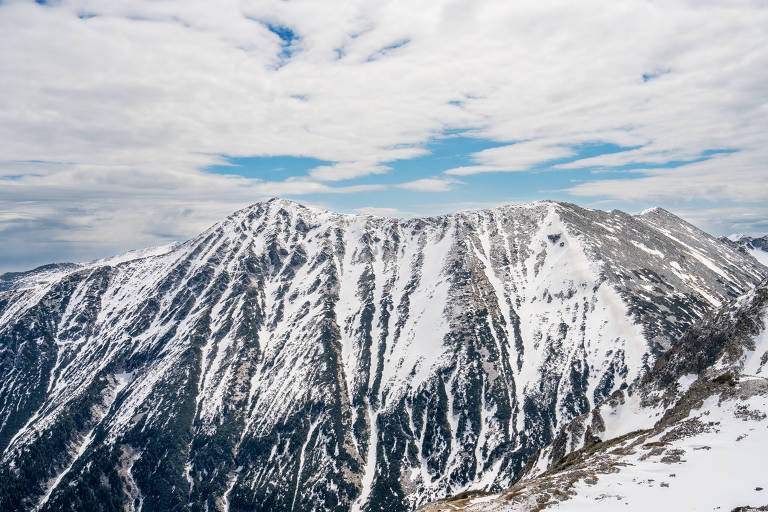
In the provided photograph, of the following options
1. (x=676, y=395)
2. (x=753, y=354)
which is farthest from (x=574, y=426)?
(x=753, y=354)

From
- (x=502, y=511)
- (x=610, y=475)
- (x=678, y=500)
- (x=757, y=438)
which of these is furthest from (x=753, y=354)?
(x=502, y=511)

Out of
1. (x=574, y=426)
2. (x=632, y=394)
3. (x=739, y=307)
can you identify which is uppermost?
(x=739, y=307)

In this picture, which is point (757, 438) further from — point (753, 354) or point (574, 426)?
point (574, 426)

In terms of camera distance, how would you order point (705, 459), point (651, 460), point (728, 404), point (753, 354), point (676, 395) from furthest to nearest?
point (676, 395) → point (753, 354) → point (728, 404) → point (651, 460) → point (705, 459)

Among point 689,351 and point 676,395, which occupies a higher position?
point 689,351

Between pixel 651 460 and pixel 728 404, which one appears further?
pixel 728 404

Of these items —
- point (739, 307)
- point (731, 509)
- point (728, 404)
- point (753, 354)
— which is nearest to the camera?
point (731, 509)
